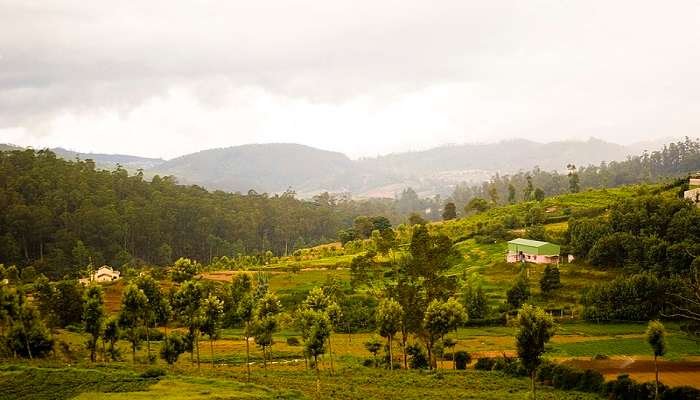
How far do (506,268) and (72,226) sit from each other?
86.7 m

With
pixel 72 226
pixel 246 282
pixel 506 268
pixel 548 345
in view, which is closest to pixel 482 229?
pixel 506 268

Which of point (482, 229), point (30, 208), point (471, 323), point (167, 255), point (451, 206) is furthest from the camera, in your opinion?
point (451, 206)

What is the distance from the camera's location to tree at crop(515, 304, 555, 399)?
32.3 m

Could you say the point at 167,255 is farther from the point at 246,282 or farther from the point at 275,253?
the point at 246,282

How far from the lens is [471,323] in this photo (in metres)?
61.8

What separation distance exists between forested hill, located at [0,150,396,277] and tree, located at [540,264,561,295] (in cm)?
7824

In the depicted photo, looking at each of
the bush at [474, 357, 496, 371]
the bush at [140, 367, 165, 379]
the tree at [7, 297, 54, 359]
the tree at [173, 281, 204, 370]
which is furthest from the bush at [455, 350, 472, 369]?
the tree at [7, 297, 54, 359]

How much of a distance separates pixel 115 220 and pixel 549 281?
90801 millimetres

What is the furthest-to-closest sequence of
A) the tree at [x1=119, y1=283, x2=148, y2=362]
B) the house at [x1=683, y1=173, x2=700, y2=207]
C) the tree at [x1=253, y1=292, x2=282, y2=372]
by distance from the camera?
the house at [x1=683, y1=173, x2=700, y2=207] < the tree at [x1=119, y1=283, x2=148, y2=362] < the tree at [x1=253, y1=292, x2=282, y2=372]

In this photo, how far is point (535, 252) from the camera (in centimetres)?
8238

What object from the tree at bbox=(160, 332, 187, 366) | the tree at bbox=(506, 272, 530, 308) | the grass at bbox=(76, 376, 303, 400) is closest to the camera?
the grass at bbox=(76, 376, 303, 400)

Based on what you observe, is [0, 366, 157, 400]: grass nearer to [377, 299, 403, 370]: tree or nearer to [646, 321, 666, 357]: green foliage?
[377, 299, 403, 370]: tree

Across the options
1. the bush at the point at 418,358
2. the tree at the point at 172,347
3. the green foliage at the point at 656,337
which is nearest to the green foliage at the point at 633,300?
the bush at the point at 418,358

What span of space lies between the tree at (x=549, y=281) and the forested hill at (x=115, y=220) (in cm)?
7824
